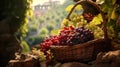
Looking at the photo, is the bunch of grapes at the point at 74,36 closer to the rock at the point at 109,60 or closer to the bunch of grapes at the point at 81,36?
the bunch of grapes at the point at 81,36

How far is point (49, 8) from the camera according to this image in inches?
2621

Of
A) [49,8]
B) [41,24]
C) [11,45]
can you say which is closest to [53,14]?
[41,24]

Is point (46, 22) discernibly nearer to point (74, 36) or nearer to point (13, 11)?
point (13, 11)

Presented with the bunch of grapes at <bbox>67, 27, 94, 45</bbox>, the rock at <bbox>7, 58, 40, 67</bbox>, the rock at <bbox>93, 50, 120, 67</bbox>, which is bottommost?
the rock at <bbox>7, 58, 40, 67</bbox>

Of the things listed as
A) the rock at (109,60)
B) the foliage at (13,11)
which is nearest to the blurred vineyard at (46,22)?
the foliage at (13,11)

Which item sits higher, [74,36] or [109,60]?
[74,36]

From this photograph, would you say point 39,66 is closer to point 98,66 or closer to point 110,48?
point 110,48

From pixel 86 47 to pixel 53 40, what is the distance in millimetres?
510

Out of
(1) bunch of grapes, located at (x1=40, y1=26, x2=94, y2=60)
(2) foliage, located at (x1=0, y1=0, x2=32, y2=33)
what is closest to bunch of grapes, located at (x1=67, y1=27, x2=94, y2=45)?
(1) bunch of grapes, located at (x1=40, y1=26, x2=94, y2=60)

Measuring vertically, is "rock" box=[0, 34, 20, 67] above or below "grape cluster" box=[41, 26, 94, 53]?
below

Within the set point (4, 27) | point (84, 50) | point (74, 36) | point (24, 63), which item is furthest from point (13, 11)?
point (84, 50)

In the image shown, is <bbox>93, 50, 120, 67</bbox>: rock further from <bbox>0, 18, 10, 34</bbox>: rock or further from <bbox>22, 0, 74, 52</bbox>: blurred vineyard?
<bbox>22, 0, 74, 52</bbox>: blurred vineyard

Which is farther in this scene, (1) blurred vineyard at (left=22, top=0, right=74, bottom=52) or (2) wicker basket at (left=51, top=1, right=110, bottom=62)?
(1) blurred vineyard at (left=22, top=0, right=74, bottom=52)

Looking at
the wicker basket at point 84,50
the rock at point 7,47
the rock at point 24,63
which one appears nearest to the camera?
the wicker basket at point 84,50
